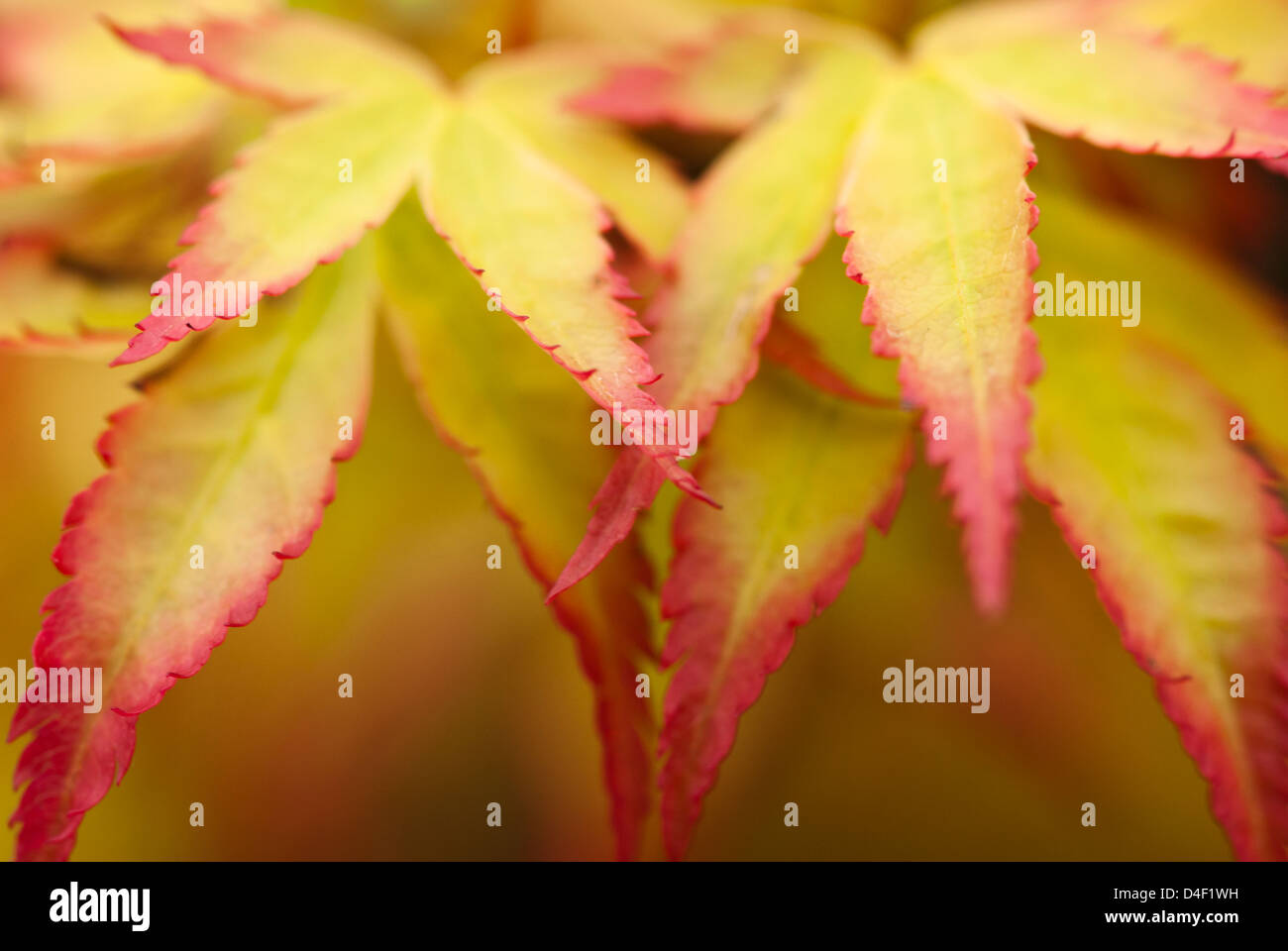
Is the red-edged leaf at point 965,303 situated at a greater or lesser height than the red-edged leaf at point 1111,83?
lesser

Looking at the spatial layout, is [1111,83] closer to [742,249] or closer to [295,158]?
[742,249]

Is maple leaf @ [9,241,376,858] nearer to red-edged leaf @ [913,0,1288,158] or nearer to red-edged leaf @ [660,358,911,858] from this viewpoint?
red-edged leaf @ [660,358,911,858]

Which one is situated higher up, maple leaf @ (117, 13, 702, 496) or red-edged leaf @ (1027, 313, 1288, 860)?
maple leaf @ (117, 13, 702, 496)

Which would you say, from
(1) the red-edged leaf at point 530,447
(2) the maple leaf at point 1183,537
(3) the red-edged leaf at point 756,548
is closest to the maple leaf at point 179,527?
(1) the red-edged leaf at point 530,447

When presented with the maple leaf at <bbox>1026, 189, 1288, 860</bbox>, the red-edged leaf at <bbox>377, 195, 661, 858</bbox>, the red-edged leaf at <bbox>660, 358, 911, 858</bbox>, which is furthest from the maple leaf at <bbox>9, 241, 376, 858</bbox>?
the maple leaf at <bbox>1026, 189, 1288, 860</bbox>

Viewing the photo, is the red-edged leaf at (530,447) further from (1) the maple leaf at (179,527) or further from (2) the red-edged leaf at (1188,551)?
(2) the red-edged leaf at (1188,551)

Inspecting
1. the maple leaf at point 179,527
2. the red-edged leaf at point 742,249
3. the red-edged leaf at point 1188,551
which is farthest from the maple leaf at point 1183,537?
the maple leaf at point 179,527

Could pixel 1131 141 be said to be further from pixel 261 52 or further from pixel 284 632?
pixel 284 632

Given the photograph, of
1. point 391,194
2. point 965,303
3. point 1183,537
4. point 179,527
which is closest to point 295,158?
point 391,194

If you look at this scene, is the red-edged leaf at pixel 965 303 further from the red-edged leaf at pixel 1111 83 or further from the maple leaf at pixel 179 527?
the maple leaf at pixel 179 527

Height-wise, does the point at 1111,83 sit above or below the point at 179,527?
above

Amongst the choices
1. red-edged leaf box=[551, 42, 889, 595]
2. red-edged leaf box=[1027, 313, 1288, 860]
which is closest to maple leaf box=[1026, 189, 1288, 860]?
red-edged leaf box=[1027, 313, 1288, 860]

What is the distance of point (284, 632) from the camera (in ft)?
1.77
